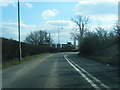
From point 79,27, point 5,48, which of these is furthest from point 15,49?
point 79,27

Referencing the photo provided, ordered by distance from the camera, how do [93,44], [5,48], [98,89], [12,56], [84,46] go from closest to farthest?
[98,89], [5,48], [12,56], [93,44], [84,46]

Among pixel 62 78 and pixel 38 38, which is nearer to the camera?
pixel 62 78

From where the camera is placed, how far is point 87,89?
458 inches

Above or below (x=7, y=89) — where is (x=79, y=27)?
above

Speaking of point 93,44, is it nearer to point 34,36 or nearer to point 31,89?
point 31,89

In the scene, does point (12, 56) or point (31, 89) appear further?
point (12, 56)

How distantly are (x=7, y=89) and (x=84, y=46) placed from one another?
5383 cm

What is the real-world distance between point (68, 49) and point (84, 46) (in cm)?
8315

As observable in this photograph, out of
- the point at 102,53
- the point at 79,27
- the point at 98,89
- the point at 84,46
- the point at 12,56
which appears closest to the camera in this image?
the point at 98,89

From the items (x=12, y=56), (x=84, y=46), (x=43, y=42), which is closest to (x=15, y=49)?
(x=12, y=56)

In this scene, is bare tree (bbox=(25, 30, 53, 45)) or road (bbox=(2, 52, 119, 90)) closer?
road (bbox=(2, 52, 119, 90))

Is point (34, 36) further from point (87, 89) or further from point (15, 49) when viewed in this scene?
point (87, 89)

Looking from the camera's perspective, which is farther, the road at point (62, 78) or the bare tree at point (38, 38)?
the bare tree at point (38, 38)

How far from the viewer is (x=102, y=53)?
172 feet
